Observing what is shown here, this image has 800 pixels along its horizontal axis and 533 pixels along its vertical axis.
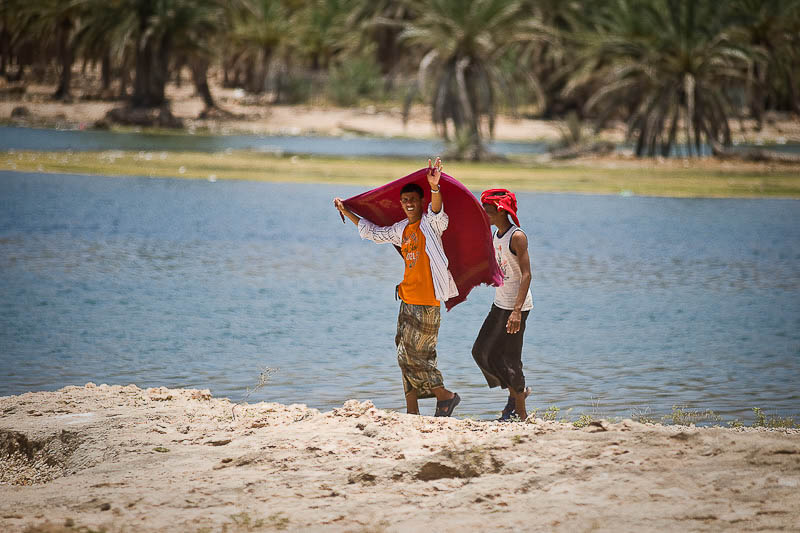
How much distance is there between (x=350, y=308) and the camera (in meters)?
Result: 12.4

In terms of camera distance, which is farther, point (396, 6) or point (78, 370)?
point (396, 6)

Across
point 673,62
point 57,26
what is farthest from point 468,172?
point 57,26

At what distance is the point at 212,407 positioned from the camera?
7.29 meters

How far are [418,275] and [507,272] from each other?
58 centimetres

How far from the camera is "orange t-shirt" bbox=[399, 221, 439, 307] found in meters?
6.99

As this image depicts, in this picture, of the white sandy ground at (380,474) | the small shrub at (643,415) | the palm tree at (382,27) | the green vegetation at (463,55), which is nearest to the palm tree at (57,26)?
the green vegetation at (463,55)

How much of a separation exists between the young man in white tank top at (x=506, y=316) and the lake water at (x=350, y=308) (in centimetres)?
63

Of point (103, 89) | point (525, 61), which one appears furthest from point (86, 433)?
point (103, 89)

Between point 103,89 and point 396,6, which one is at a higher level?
point 396,6

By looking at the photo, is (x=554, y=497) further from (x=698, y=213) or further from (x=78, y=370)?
(x=698, y=213)

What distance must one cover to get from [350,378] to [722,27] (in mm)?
25941

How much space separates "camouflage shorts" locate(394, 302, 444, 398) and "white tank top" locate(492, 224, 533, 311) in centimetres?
46

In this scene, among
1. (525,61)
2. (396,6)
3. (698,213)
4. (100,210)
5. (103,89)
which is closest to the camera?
(100,210)

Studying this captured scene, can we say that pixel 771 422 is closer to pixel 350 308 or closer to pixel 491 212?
pixel 491 212
